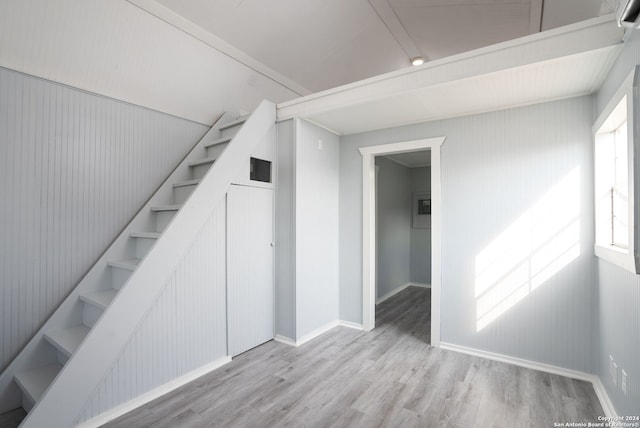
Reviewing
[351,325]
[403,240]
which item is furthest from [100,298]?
[403,240]

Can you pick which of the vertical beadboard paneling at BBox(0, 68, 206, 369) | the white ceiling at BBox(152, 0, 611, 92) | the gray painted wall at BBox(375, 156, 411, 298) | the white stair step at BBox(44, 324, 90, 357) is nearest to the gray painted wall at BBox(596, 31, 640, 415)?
the white ceiling at BBox(152, 0, 611, 92)

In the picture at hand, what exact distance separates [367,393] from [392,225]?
11.1 feet

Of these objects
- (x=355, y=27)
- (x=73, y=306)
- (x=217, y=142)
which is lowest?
(x=73, y=306)

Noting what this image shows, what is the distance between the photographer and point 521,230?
2.75 metres

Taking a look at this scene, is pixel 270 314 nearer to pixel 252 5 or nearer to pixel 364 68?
pixel 252 5

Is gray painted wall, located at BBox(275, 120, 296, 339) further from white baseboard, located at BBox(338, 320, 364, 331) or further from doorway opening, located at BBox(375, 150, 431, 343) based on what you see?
doorway opening, located at BBox(375, 150, 431, 343)

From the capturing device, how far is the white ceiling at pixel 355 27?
3.02 meters

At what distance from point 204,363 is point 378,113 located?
2.74 meters

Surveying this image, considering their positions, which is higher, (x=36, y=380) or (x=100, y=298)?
(x=100, y=298)

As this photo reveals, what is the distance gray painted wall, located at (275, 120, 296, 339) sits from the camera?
3191mm

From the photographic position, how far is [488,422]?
1989 mm

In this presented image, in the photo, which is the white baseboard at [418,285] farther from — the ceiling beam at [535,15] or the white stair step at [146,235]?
the white stair step at [146,235]

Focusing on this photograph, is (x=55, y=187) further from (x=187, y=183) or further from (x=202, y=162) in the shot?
(x=202, y=162)

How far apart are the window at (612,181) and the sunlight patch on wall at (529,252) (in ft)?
0.57
